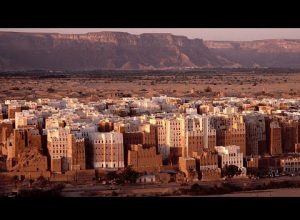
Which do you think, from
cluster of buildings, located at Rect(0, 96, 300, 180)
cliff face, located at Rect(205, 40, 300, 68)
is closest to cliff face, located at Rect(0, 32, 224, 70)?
cliff face, located at Rect(205, 40, 300, 68)

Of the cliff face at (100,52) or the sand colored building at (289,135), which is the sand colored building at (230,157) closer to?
the sand colored building at (289,135)

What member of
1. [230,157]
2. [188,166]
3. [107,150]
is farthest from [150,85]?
[188,166]

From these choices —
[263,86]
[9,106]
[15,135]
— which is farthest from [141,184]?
[263,86]

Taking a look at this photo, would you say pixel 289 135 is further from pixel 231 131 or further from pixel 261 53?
pixel 261 53

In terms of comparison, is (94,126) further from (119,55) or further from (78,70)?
(119,55)

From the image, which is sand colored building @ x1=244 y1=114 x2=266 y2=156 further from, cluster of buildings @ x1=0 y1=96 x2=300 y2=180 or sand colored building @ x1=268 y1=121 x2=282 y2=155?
sand colored building @ x1=268 y1=121 x2=282 y2=155

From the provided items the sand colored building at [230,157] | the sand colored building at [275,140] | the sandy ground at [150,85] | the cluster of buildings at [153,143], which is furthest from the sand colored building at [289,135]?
the sandy ground at [150,85]

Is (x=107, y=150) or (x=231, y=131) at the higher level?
(x=231, y=131)
